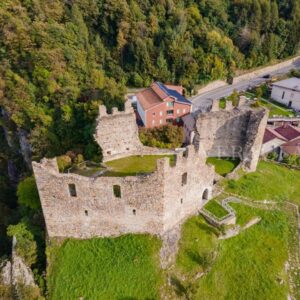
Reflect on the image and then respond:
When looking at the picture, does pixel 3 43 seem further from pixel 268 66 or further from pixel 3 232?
pixel 268 66

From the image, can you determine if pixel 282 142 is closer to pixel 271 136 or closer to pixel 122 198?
pixel 271 136


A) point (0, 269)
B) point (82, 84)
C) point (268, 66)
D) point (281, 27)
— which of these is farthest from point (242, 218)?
point (281, 27)

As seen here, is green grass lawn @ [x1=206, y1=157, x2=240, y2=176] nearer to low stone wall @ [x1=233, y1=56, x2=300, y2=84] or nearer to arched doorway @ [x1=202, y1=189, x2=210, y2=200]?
arched doorway @ [x1=202, y1=189, x2=210, y2=200]

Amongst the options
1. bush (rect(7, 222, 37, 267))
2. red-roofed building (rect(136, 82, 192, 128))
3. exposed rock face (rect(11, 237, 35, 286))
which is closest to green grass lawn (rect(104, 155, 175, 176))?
bush (rect(7, 222, 37, 267))

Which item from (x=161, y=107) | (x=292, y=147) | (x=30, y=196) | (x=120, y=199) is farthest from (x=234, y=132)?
(x=30, y=196)

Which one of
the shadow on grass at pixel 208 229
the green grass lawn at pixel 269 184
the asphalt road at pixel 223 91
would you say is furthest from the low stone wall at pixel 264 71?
the shadow on grass at pixel 208 229

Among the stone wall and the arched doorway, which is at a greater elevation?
the stone wall
